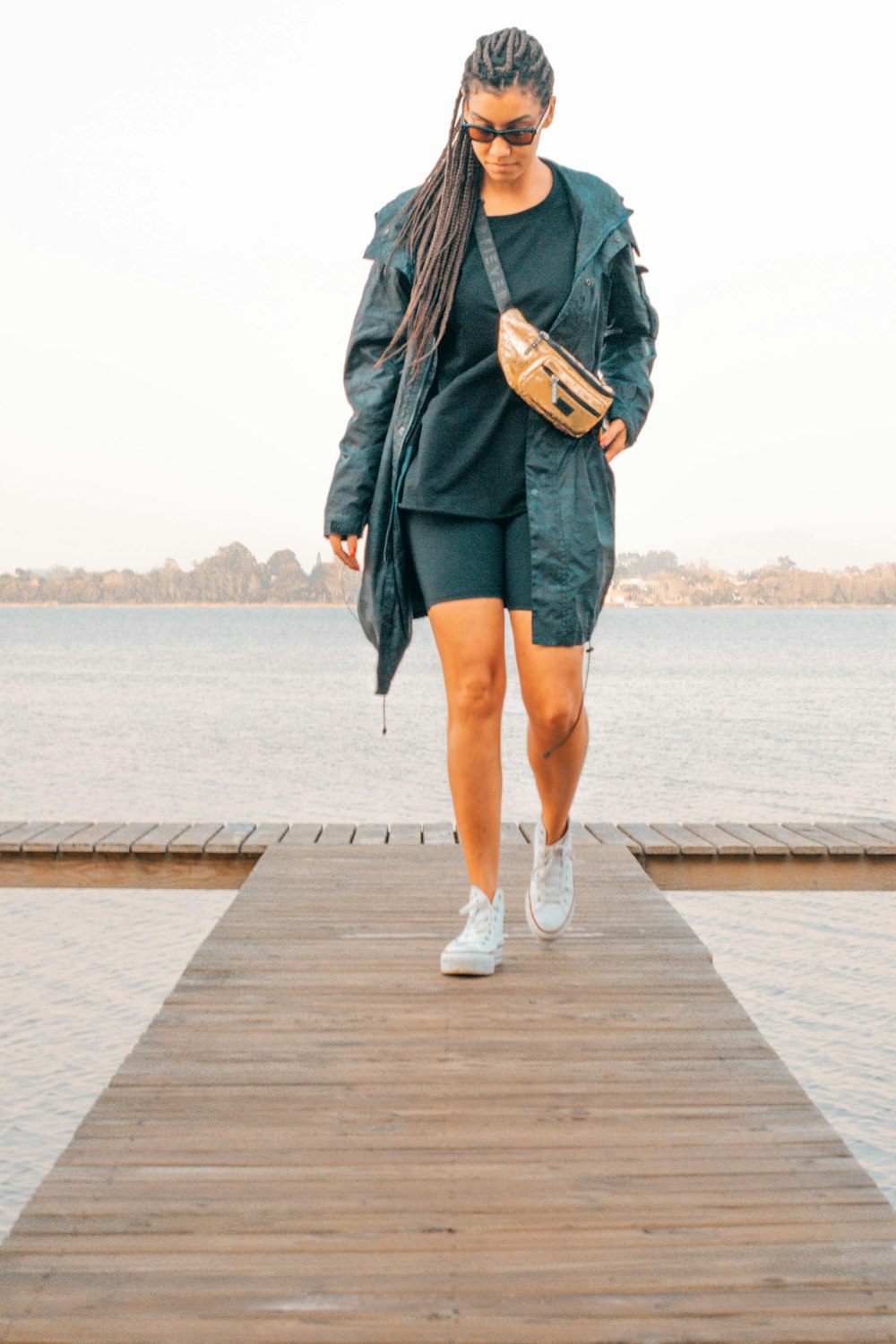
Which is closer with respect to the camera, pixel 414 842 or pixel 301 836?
pixel 414 842

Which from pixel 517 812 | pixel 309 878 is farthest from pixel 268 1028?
pixel 517 812

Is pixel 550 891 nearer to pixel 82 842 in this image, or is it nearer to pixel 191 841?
pixel 191 841

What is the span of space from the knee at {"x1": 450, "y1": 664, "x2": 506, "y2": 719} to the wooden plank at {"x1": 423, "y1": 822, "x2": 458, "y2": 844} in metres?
2.18

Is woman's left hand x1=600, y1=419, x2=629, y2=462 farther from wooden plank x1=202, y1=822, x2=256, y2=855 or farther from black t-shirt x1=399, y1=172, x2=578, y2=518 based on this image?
wooden plank x1=202, y1=822, x2=256, y2=855

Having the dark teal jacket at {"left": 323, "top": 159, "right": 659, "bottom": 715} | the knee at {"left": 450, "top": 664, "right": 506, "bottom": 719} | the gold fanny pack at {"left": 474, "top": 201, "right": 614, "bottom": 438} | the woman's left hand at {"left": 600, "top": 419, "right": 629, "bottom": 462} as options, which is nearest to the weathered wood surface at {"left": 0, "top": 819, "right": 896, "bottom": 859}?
the knee at {"left": 450, "top": 664, "right": 506, "bottom": 719}

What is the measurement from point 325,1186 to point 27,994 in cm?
906

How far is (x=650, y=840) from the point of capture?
5.23 m

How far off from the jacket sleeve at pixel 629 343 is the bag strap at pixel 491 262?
11.4 inches

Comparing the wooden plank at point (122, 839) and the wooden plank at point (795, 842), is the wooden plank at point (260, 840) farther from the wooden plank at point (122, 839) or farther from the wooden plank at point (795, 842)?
the wooden plank at point (795, 842)

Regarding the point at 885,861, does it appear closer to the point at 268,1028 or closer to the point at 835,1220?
the point at 268,1028

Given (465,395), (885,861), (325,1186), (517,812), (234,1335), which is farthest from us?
(517,812)

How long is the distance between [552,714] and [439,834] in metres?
2.37

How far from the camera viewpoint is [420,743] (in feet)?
89.2

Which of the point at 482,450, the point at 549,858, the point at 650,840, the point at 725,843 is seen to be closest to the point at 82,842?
the point at 650,840
